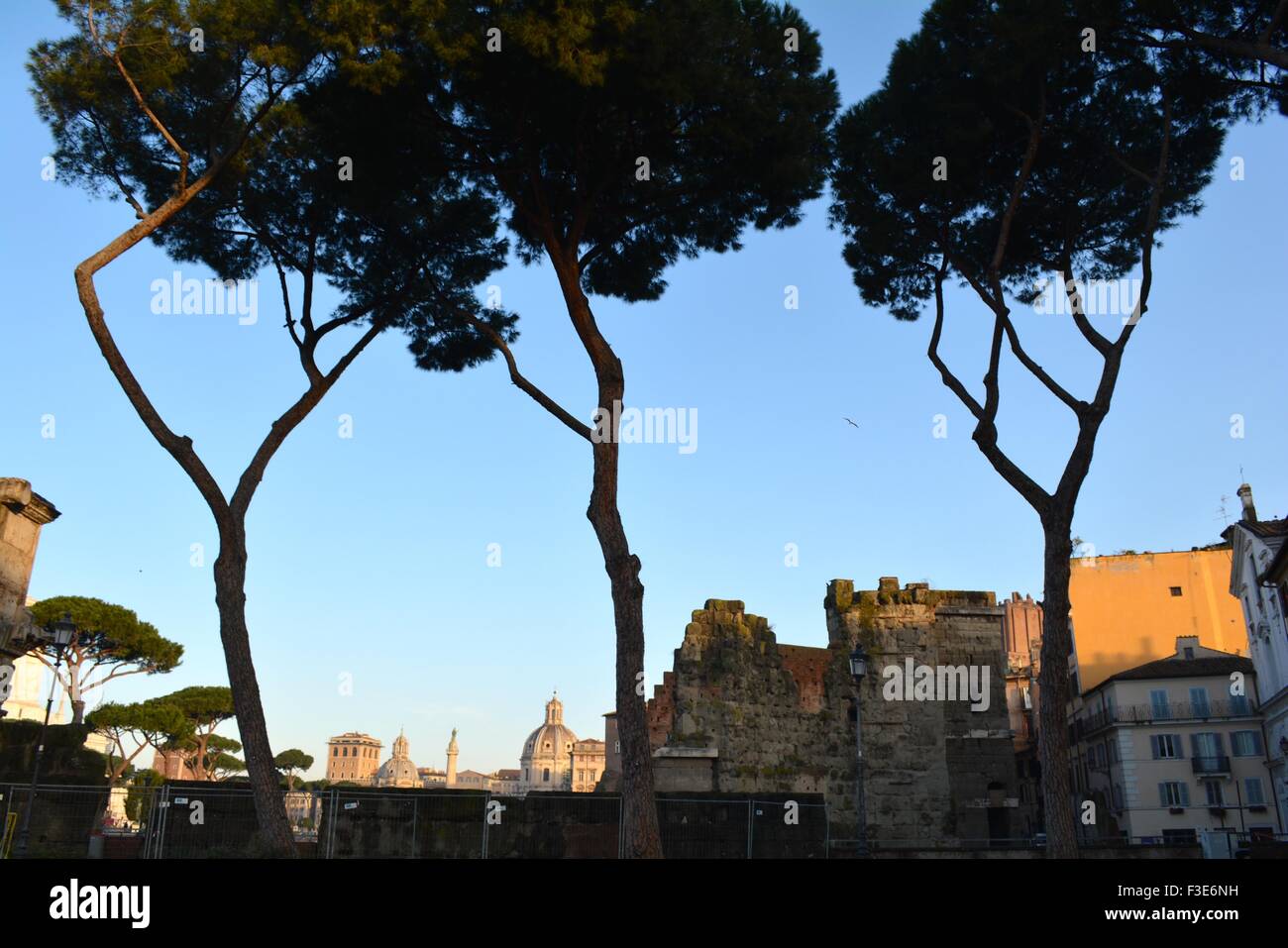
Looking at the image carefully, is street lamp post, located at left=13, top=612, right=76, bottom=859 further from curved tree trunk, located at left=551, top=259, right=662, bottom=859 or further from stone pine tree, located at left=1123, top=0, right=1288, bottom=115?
stone pine tree, located at left=1123, top=0, right=1288, bottom=115

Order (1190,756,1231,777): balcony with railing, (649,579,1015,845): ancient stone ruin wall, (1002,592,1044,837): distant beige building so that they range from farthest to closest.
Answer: (1190,756,1231,777): balcony with railing < (1002,592,1044,837): distant beige building < (649,579,1015,845): ancient stone ruin wall

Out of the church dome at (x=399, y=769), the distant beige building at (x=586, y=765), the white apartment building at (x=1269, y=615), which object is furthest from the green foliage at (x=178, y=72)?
the church dome at (x=399, y=769)

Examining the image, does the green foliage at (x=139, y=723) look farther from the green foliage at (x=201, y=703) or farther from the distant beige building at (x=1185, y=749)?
the distant beige building at (x=1185, y=749)

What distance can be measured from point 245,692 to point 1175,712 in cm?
2488

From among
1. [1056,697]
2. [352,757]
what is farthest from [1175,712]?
[352,757]

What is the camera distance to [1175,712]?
26297mm

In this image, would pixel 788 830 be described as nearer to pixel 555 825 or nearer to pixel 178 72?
pixel 555 825

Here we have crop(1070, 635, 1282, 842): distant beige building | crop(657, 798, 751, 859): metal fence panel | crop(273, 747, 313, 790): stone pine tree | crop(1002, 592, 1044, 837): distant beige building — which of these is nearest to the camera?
crop(657, 798, 751, 859): metal fence panel

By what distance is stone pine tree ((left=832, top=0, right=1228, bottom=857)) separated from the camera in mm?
10711

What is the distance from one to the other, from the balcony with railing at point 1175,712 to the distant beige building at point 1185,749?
2 centimetres

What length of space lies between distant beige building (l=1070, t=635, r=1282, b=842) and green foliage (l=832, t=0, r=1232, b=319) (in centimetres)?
1673

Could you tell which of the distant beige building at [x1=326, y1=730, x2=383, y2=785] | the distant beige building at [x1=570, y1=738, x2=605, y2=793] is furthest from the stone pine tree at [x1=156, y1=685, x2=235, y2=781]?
the distant beige building at [x1=326, y1=730, x2=383, y2=785]

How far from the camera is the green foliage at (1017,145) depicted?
11336mm
